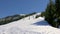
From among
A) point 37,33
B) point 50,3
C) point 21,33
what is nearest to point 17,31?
point 21,33

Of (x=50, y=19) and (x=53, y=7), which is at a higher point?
(x=53, y=7)

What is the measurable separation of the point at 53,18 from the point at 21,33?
8.15m

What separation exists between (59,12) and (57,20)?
1.32 meters

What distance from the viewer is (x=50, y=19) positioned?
58.5ft

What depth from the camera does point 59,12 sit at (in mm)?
18531

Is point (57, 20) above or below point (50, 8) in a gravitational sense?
below

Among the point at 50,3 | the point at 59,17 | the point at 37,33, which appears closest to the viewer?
the point at 37,33

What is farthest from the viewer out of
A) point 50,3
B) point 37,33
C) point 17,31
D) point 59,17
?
point 59,17

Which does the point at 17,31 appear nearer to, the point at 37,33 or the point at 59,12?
the point at 37,33

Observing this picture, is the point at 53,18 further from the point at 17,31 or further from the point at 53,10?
the point at 17,31

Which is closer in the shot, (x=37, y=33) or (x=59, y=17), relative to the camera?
(x=37, y=33)

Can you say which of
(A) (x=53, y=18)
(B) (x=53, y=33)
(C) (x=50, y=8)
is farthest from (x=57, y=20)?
(B) (x=53, y=33)

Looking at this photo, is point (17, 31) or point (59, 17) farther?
point (59, 17)

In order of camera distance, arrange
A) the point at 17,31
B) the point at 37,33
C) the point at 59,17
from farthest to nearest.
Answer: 1. the point at 59,17
2. the point at 17,31
3. the point at 37,33
